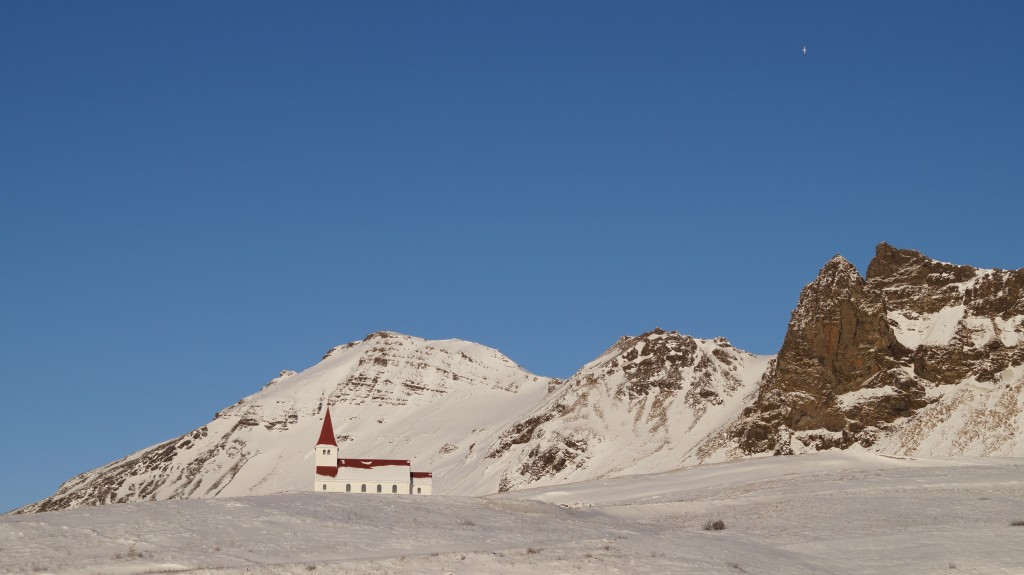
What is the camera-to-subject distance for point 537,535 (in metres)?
41.6

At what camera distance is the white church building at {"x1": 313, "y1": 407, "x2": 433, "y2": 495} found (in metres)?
107

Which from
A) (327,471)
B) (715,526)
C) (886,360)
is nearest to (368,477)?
(327,471)

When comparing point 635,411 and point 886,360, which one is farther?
point 635,411

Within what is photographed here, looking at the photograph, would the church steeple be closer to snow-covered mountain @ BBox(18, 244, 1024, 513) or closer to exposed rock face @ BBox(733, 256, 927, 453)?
snow-covered mountain @ BBox(18, 244, 1024, 513)

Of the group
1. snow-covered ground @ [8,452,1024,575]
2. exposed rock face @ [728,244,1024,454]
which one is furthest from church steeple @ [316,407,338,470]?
exposed rock face @ [728,244,1024,454]

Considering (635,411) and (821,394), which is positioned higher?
(635,411)

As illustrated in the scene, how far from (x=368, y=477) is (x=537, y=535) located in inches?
2686

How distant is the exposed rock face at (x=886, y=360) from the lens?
137 metres

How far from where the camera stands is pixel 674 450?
156625mm

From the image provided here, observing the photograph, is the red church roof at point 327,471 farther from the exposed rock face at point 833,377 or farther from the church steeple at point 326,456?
the exposed rock face at point 833,377

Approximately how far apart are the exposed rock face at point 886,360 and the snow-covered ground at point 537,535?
7849cm

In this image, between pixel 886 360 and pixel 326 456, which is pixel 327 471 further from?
pixel 886 360

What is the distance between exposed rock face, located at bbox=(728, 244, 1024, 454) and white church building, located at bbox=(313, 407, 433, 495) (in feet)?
165

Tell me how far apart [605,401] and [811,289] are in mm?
37880
